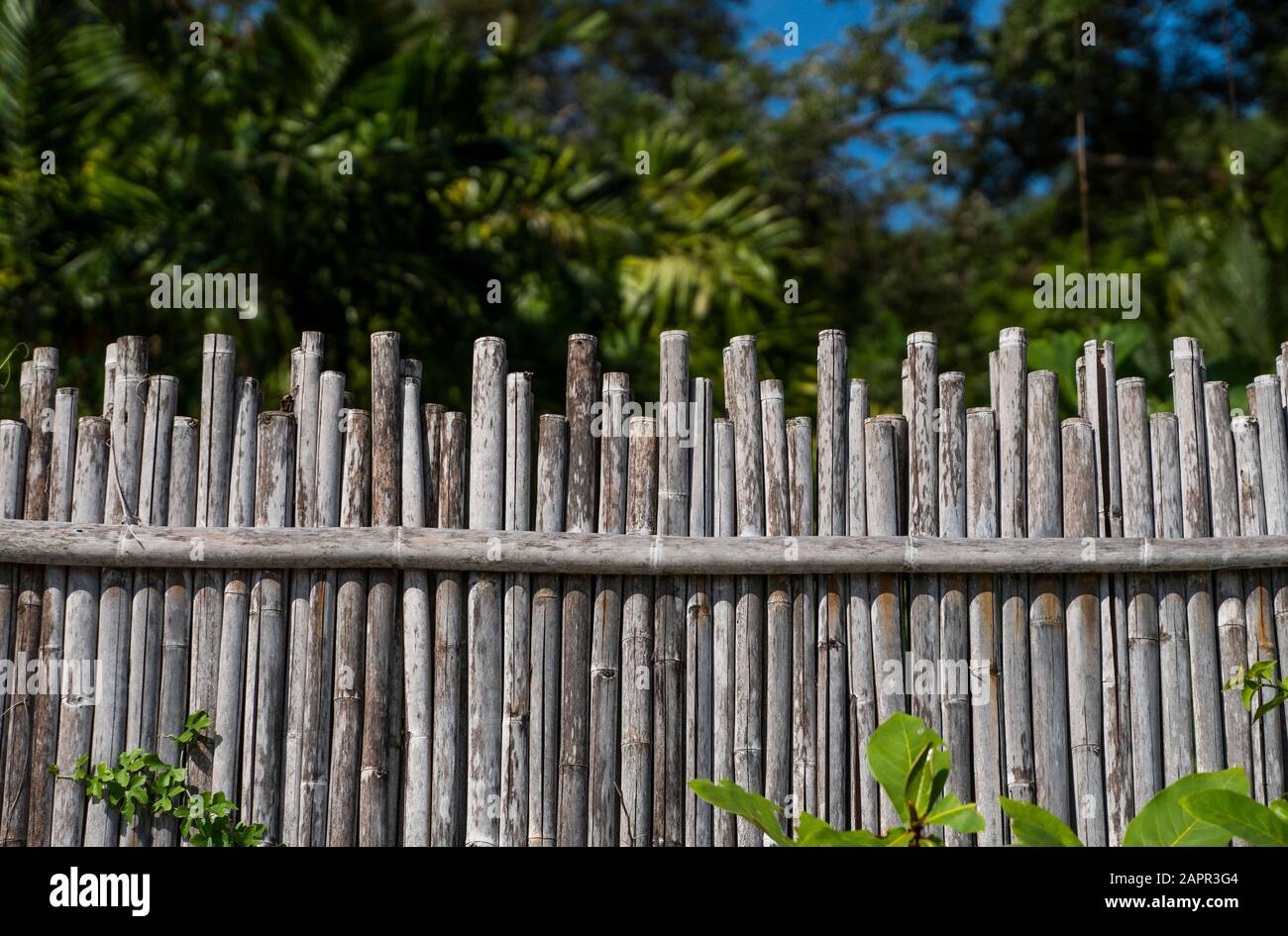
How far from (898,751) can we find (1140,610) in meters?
1.81

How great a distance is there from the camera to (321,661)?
3705 mm

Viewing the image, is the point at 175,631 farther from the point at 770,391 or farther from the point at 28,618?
the point at 770,391

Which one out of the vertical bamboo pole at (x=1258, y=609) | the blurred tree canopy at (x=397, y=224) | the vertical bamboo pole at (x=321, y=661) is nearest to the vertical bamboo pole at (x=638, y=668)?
the vertical bamboo pole at (x=321, y=661)

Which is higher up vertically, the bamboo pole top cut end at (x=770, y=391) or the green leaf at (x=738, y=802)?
the bamboo pole top cut end at (x=770, y=391)

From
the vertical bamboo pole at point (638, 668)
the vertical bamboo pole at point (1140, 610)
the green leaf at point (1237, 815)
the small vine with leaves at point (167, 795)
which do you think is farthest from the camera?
the vertical bamboo pole at point (1140, 610)

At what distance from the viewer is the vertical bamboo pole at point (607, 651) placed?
372 cm

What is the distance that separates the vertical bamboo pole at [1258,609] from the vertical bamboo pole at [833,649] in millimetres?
1189

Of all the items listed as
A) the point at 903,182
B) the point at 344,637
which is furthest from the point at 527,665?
the point at 903,182

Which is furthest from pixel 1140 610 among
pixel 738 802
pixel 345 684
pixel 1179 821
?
pixel 345 684

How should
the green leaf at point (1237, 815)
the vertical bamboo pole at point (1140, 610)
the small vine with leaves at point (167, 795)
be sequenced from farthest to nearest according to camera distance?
1. the vertical bamboo pole at point (1140, 610)
2. the small vine with leaves at point (167, 795)
3. the green leaf at point (1237, 815)

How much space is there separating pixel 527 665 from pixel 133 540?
1121 mm

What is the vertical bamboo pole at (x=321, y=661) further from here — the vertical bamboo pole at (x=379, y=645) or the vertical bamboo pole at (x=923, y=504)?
the vertical bamboo pole at (x=923, y=504)

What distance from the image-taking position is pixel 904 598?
3916 mm
